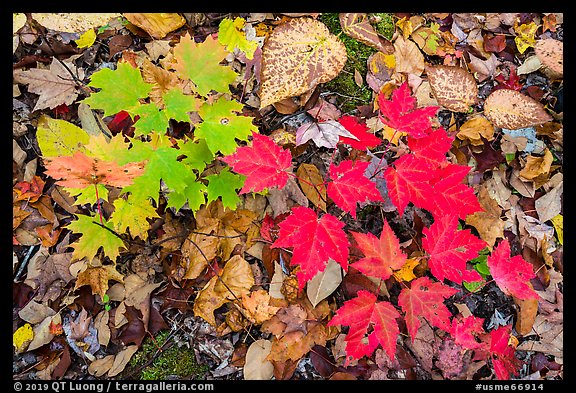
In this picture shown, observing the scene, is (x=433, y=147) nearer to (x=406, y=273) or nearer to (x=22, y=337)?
(x=406, y=273)

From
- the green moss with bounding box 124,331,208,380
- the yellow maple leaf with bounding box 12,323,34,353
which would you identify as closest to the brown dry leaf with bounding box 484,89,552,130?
the green moss with bounding box 124,331,208,380

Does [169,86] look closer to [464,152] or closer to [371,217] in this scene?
[371,217]

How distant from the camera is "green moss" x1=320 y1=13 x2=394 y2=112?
6.91 ft

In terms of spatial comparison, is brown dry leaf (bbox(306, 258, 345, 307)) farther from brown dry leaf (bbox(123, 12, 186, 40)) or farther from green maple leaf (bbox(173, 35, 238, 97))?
brown dry leaf (bbox(123, 12, 186, 40))

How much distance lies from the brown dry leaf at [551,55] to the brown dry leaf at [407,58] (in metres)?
0.73

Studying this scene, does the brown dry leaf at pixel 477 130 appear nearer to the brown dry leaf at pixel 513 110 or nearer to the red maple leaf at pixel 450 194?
the brown dry leaf at pixel 513 110

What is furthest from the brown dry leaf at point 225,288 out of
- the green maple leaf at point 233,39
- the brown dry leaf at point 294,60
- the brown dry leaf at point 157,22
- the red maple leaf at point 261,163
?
the brown dry leaf at point 157,22

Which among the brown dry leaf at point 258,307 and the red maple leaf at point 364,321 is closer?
the red maple leaf at point 364,321

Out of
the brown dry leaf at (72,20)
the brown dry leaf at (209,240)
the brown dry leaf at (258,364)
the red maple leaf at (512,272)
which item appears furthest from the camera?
the brown dry leaf at (72,20)

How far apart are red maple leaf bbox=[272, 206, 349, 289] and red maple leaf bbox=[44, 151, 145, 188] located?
0.58 metres

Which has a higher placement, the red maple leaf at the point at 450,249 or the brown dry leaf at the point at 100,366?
the red maple leaf at the point at 450,249

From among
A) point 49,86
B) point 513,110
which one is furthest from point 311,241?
point 49,86

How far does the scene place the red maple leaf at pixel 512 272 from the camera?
5.65 ft

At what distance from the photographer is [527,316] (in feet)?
6.45
